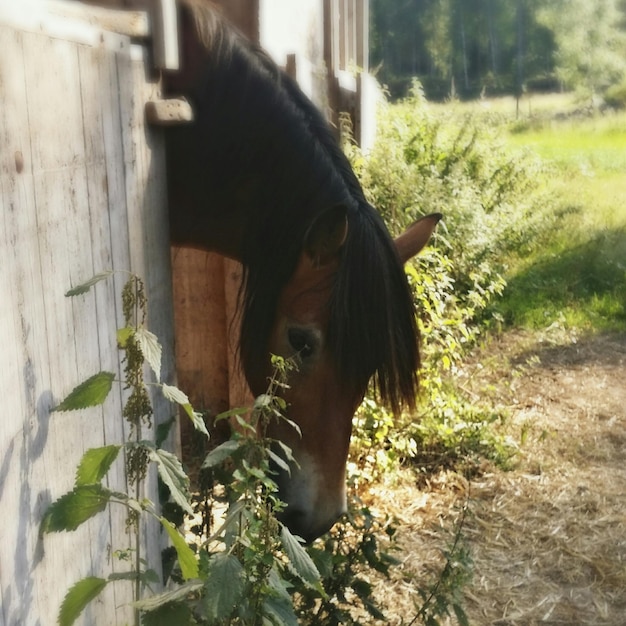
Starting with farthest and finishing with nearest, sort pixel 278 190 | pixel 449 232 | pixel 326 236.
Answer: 1. pixel 449 232
2. pixel 278 190
3. pixel 326 236

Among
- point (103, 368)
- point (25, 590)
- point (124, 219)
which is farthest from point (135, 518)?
point (124, 219)

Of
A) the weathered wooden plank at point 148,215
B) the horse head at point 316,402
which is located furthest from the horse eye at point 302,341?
the weathered wooden plank at point 148,215

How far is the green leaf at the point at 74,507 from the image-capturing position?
4.00ft

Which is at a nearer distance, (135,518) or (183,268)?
(135,518)

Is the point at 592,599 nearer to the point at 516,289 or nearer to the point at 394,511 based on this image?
the point at 394,511

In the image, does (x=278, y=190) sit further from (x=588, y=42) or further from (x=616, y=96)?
(x=588, y=42)

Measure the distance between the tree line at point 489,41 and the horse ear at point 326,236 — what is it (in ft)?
84.5

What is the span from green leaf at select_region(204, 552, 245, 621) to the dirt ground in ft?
4.07

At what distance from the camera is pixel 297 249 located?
2.25 meters

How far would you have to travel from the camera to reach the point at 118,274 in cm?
159

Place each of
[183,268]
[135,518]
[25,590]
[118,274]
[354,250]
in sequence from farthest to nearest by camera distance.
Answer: [183,268] < [354,250] < [118,274] < [135,518] < [25,590]

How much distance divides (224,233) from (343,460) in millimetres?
808

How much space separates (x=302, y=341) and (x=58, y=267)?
40.5 inches

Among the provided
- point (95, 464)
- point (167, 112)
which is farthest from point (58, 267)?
point (167, 112)
